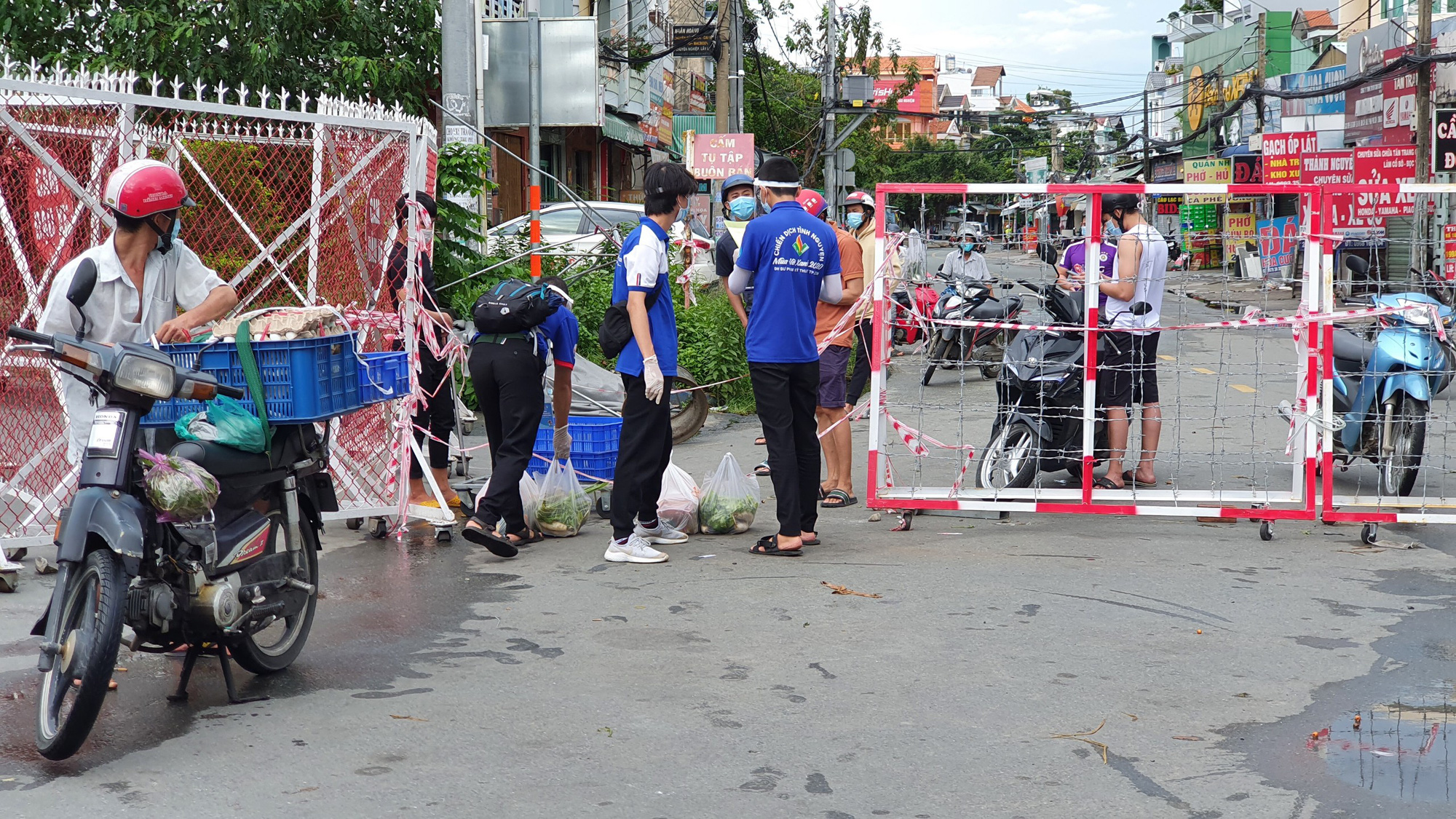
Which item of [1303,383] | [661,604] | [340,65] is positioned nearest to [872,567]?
[661,604]

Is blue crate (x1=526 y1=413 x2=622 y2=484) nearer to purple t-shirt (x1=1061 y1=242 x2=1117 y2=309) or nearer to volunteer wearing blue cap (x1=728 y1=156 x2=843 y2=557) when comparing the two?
volunteer wearing blue cap (x1=728 y1=156 x2=843 y2=557)

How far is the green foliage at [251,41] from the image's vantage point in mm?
13188

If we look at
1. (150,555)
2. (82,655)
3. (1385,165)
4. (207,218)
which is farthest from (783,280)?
(1385,165)

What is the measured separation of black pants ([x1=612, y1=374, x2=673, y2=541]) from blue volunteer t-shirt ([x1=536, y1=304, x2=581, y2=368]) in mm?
427

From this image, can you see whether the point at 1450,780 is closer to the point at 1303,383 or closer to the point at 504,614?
the point at 504,614

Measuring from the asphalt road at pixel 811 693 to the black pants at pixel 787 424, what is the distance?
1.06 feet

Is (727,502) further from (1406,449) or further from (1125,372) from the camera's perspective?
(1406,449)

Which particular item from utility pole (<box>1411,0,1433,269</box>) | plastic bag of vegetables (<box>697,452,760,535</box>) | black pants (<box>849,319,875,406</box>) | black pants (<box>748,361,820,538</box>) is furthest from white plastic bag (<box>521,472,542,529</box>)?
utility pole (<box>1411,0,1433,269</box>)

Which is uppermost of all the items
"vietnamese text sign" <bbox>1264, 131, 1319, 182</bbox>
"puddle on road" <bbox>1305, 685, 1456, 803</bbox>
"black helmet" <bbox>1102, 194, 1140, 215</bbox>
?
"vietnamese text sign" <bbox>1264, 131, 1319, 182</bbox>

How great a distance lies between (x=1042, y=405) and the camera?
8211mm

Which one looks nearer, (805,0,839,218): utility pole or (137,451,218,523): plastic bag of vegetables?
(137,451,218,523): plastic bag of vegetables

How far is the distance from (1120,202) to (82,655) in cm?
641

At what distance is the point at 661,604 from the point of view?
→ 5.96 m

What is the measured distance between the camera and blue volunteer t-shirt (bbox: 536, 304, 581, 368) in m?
6.98
